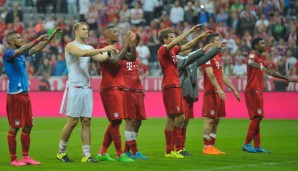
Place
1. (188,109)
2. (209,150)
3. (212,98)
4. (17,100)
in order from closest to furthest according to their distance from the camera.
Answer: (17,100) → (209,150) → (188,109) → (212,98)

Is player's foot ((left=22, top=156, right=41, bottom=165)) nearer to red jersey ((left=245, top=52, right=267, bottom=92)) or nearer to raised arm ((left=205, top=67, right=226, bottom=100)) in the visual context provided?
raised arm ((left=205, top=67, right=226, bottom=100))

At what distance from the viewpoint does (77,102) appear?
14.2 meters

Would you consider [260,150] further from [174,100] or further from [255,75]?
[174,100]

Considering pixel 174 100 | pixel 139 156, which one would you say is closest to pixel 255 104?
pixel 174 100

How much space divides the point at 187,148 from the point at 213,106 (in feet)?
4.33

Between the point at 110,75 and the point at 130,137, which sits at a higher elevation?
the point at 110,75

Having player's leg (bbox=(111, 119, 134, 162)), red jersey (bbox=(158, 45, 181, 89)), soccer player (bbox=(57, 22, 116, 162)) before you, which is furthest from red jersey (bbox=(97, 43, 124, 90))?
red jersey (bbox=(158, 45, 181, 89))

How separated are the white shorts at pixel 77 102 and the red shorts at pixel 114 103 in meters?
0.38

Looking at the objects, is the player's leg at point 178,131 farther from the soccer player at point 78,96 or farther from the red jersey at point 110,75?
the soccer player at point 78,96

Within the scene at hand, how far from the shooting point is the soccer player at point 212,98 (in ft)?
A: 54.0

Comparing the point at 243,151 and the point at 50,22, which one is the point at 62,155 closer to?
the point at 243,151

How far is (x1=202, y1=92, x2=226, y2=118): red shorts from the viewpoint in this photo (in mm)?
16672

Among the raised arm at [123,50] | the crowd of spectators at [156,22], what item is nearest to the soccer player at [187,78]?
the raised arm at [123,50]

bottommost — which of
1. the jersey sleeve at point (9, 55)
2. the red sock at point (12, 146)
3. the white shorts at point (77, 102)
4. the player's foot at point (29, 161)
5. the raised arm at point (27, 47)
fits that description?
the player's foot at point (29, 161)
